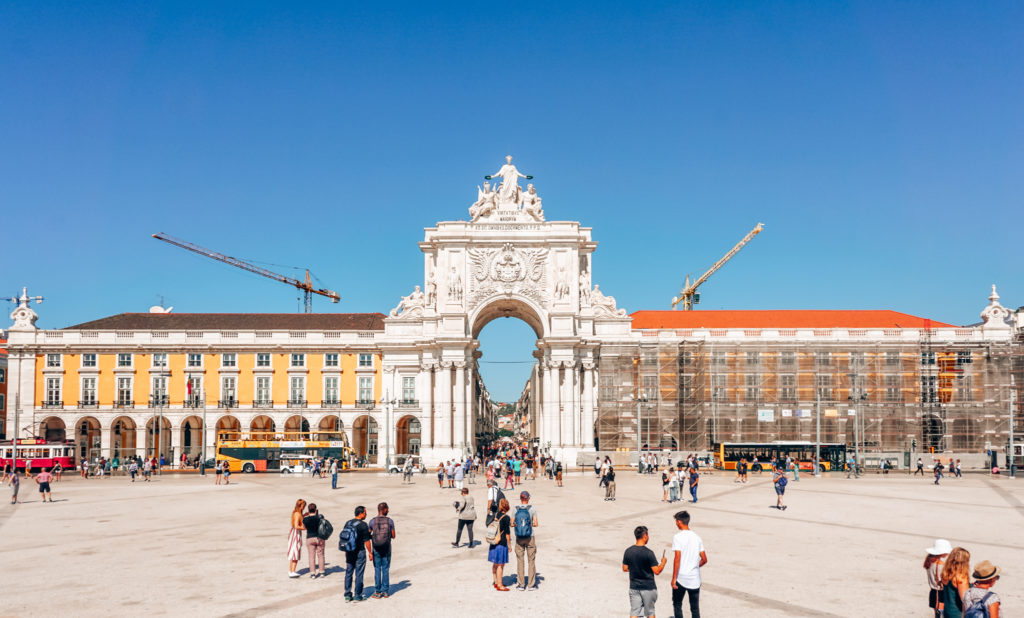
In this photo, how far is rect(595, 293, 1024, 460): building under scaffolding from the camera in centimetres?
7269

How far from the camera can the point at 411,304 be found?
265 ft

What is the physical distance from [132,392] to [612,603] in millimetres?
72092

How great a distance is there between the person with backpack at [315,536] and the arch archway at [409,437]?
62297 millimetres

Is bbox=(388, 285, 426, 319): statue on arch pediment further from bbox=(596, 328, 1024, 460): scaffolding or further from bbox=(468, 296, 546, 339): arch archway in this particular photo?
bbox=(596, 328, 1024, 460): scaffolding

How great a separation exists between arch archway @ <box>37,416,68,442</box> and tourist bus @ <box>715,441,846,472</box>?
196 feet

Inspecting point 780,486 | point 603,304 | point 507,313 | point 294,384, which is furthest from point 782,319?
point 780,486

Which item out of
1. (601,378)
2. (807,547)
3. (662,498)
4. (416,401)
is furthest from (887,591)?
(416,401)

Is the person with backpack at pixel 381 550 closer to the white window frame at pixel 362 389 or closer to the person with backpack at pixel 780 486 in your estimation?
the person with backpack at pixel 780 486

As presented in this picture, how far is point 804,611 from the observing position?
644 inches

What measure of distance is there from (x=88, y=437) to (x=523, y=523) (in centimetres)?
7343

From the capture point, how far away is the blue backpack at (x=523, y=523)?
1831 cm

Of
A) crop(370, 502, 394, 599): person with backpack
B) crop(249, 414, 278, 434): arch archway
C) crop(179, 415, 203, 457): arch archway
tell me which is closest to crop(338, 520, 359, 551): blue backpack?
crop(370, 502, 394, 599): person with backpack

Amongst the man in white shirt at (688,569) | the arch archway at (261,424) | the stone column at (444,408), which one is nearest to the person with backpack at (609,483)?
the man in white shirt at (688,569)

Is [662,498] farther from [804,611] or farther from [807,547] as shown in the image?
[804,611]
